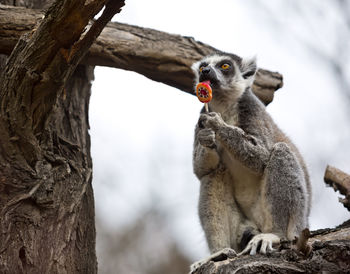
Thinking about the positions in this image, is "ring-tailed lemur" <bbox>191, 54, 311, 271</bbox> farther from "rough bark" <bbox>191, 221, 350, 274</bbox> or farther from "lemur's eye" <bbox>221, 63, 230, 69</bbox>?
"rough bark" <bbox>191, 221, 350, 274</bbox>

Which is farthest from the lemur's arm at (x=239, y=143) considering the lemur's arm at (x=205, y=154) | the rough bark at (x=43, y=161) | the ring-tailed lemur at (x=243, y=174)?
the rough bark at (x=43, y=161)

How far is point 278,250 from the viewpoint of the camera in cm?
475

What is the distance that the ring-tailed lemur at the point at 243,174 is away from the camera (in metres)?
5.58

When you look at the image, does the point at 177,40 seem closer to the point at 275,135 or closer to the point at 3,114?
the point at 275,135

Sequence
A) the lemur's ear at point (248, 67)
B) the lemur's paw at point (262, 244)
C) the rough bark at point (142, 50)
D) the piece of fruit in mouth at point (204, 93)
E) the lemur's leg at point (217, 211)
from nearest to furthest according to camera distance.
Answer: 1. the lemur's paw at point (262, 244)
2. the lemur's leg at point (217, 211)
3. the piece of fruit in mouth at point (204, 93)
4. the rough bark at point (142, 50)
5. the lemur's ear at point (248, 67)

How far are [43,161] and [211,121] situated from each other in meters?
2.13

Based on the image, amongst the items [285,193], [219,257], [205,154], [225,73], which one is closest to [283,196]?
[285,193]

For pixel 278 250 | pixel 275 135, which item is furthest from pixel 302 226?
pixel 275 135

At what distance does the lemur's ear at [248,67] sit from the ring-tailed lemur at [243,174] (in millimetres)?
452

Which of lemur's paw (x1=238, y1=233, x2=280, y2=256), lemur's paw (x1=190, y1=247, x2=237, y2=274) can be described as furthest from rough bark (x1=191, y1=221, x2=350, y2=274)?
lemur's paw (x1=190, y1=247, x2=237, y2=274)

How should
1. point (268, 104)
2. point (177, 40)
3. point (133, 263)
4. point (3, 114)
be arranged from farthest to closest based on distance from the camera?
1. point (133, 263)
2. point (268, 104)
3. point (177, 40)
4. point (3, 114)

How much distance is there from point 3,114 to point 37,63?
64 cm

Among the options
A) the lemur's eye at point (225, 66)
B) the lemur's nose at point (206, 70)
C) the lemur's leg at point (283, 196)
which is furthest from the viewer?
the lemur's eye at point (225, 66)

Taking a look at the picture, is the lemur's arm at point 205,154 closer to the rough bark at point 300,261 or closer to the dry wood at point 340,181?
the dry wood at point 340,181
